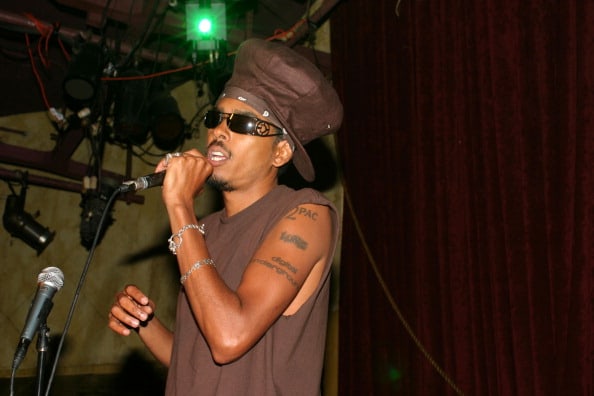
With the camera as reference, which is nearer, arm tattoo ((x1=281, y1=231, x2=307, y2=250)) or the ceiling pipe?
arm tattoo ((x1=281, y1=231, x2=307, y2=250))

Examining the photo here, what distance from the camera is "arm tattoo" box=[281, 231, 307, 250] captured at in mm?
2180

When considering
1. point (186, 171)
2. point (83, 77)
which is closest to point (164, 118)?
point (83, 77)

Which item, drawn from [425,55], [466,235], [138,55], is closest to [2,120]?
[138,55]

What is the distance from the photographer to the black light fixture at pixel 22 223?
8250mm

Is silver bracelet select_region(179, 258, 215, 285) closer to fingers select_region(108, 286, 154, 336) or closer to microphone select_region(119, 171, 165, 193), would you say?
microphone select_region(119, 171, 165, 193)

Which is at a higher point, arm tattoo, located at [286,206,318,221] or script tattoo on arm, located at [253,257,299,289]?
arm tattoo, located at [286,206,318,221]

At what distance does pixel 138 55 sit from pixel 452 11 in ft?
11.6

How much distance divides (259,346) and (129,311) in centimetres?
58

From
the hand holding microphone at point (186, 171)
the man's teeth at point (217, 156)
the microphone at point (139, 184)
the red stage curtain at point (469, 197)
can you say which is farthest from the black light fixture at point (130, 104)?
the microphone at point (139, 184)

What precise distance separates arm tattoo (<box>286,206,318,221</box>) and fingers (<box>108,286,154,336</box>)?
2.09 feet

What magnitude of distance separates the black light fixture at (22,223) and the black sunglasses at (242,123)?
6404 millimetres

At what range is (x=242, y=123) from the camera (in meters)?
2.62

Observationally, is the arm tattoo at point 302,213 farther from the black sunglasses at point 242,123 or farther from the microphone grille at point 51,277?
the microphone grille at point 51,277

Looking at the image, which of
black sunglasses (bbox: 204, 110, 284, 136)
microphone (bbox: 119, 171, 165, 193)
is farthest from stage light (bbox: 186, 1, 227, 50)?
microphone (bbox: 119, 171, 165, 193)
